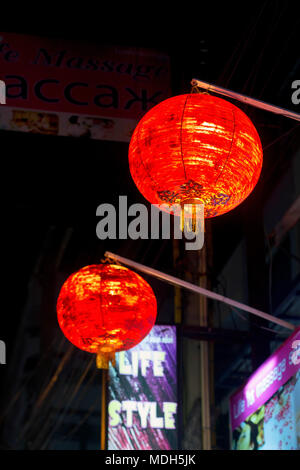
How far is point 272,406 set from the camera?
8.55 meters

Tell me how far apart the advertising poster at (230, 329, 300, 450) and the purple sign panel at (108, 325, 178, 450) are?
38.5 inches

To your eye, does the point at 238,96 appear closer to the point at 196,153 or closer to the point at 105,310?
the point at 196,153

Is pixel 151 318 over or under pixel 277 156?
under

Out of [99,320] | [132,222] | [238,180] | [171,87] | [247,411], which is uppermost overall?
[171,87]

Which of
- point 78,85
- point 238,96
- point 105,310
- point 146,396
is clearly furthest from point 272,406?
point 78,85

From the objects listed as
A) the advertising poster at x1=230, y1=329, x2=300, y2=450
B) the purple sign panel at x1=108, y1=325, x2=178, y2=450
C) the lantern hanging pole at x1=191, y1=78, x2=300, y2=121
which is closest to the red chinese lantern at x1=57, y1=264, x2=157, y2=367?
the advertising poster at x1=230, y1=329, x2=300, y2=450

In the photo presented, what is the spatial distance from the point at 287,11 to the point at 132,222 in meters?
4.86

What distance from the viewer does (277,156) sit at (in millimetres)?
12000

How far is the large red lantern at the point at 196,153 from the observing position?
5.88 m

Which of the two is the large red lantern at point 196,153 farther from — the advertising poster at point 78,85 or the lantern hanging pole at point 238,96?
the advertising poster at point 78,85

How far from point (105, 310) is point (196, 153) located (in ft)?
8.34

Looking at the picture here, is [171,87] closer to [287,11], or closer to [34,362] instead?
[287,11]

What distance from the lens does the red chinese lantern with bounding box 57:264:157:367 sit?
7.77 meters

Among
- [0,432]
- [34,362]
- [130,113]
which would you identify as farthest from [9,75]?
[0,432]
